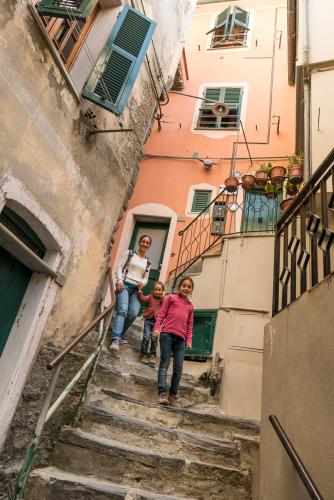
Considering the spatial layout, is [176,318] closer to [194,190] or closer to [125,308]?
[125,308]

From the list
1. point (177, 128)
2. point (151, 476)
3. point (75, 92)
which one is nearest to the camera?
point (151, 476)

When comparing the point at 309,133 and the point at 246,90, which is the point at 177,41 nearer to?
the point at 309,133

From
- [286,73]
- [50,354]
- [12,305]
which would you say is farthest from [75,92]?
[286,73]

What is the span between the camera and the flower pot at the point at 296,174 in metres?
6.14

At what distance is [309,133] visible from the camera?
5594 millimetres

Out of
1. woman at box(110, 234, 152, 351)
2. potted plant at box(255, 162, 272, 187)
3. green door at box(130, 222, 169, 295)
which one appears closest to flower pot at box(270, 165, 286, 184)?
potted plant at box(255, 162, 272, 187)

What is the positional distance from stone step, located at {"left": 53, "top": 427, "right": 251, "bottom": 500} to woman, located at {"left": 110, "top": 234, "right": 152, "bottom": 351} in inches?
Answer: 64.4

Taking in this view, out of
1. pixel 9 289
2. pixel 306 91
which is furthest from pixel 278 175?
pixel 9 289

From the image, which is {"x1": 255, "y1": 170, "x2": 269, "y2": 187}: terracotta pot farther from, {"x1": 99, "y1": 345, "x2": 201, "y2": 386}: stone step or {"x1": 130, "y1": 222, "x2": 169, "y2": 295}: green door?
{"x1": 99, "y1": 345, "x2": 201, "y2": 386}: stone step

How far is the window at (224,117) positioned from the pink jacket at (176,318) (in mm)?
7611

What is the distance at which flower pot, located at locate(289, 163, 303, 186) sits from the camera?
614cm

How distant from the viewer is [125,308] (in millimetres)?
4914

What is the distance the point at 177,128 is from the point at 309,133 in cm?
593

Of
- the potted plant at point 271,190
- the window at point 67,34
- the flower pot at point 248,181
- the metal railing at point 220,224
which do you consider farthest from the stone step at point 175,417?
the flower pot at point 248,181
